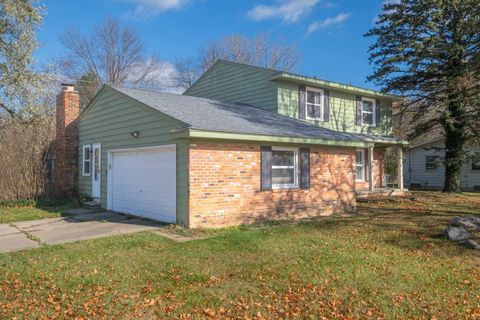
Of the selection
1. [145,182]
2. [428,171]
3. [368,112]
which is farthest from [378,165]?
[145,182]

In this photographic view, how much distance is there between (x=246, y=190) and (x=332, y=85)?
870 cm

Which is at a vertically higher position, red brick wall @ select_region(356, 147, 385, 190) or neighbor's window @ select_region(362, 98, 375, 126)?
neighbor's window @ select_region(362, 98, 375, 126)

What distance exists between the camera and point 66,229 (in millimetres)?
9734

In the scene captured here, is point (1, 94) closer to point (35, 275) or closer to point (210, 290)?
point (35, 275)

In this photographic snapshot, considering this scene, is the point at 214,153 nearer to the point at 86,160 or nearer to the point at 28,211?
the point at 28,211

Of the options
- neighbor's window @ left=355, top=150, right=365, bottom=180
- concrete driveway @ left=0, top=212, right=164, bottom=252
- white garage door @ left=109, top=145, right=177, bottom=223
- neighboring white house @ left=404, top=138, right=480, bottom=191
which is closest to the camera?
concrete driveway @ left=0, top=212, right=164, bottom=252

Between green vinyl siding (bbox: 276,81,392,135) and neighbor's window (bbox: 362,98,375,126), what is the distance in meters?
0.35

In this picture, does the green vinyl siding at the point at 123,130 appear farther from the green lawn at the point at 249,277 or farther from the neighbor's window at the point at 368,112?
the neighbor's window at the point at 368,112

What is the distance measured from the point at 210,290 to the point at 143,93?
29.1ft

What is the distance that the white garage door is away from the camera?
1029 cm

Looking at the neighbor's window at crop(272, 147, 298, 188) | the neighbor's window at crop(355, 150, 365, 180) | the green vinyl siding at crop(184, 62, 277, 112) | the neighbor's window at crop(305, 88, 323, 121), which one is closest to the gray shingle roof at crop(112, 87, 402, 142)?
the neighbor's window at crop(272, 147, 298, 188)

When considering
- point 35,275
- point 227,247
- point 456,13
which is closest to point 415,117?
point 456,13

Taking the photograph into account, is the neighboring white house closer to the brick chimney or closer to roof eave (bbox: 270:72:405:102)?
roof eave (bbox: 270:72:405:102)

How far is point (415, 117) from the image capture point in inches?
776
